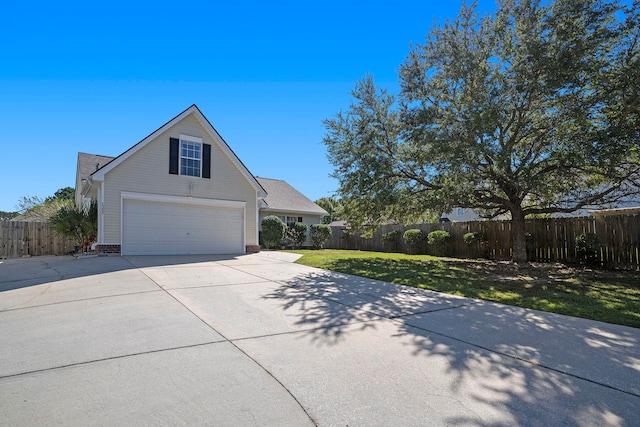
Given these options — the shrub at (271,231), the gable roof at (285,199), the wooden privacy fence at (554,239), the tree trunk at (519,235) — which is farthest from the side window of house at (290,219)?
the tree trunk at (519,235)

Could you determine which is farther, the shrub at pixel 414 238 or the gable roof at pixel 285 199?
the gable roof at pixel 285 199

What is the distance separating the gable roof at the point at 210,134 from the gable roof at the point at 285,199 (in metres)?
5.44

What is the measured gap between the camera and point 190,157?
14781 millimetres

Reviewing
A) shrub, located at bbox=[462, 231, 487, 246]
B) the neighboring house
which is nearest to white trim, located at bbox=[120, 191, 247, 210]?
the neighboring house

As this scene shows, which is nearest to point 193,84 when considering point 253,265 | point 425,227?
point 253,265

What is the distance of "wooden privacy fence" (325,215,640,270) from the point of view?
33.2 ft

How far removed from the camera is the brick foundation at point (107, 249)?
41.0ft

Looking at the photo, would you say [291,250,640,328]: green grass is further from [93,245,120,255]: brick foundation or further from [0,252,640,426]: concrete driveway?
[93,245,120,255]: brick foundation

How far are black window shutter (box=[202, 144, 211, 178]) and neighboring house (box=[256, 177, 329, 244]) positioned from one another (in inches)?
Answer: 260

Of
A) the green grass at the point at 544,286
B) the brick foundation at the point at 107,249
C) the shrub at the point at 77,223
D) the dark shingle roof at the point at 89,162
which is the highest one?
the dark shingle roof at the point at 89,162

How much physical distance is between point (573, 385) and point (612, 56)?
31.0 feet

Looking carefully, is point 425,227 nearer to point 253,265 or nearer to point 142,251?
point 253,265

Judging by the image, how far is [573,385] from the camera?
2916 millimetres

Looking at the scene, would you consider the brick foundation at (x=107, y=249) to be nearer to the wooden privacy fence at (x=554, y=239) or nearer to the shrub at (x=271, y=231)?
the shrub at (x=271, y=231)
